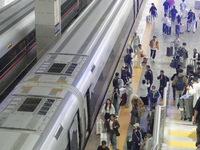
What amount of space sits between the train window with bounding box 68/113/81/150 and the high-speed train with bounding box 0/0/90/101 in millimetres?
4263

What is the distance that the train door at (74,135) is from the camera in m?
9.15

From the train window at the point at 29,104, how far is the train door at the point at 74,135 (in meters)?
0.90

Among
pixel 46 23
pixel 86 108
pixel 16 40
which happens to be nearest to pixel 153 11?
pixel 46 23

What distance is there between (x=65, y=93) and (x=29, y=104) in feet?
2.90

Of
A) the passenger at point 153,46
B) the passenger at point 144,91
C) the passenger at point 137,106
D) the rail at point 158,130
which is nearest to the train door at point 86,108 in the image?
the rail at point 158,130

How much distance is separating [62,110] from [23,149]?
64.9 inches

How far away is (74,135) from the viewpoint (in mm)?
9523

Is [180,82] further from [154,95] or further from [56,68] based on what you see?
[56,68]

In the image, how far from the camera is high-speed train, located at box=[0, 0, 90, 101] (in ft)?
44.1

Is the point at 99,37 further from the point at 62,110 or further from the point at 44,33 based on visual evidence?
the point at 62,110

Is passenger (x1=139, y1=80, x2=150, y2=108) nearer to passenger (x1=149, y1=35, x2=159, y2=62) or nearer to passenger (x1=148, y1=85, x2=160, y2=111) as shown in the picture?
passenger (x1=148, y1=85, x2=160, y2=111)

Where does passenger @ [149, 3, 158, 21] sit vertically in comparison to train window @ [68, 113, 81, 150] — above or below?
above

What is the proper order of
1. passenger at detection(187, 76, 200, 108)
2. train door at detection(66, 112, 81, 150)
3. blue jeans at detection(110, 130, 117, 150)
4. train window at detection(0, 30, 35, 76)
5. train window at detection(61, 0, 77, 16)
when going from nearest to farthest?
train door at detection(66, 112, 81, 150), passenger at detection(187, 76, 200, 108), blue jeans at detection(110, 130, 117, 150), train window at detection(0, 30, 35, 76), train window at detection(61, 0, 77, 16)

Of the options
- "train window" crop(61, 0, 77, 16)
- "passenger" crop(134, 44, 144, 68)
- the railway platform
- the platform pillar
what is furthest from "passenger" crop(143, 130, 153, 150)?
"train window" crop(61, 0, 77, 16)
